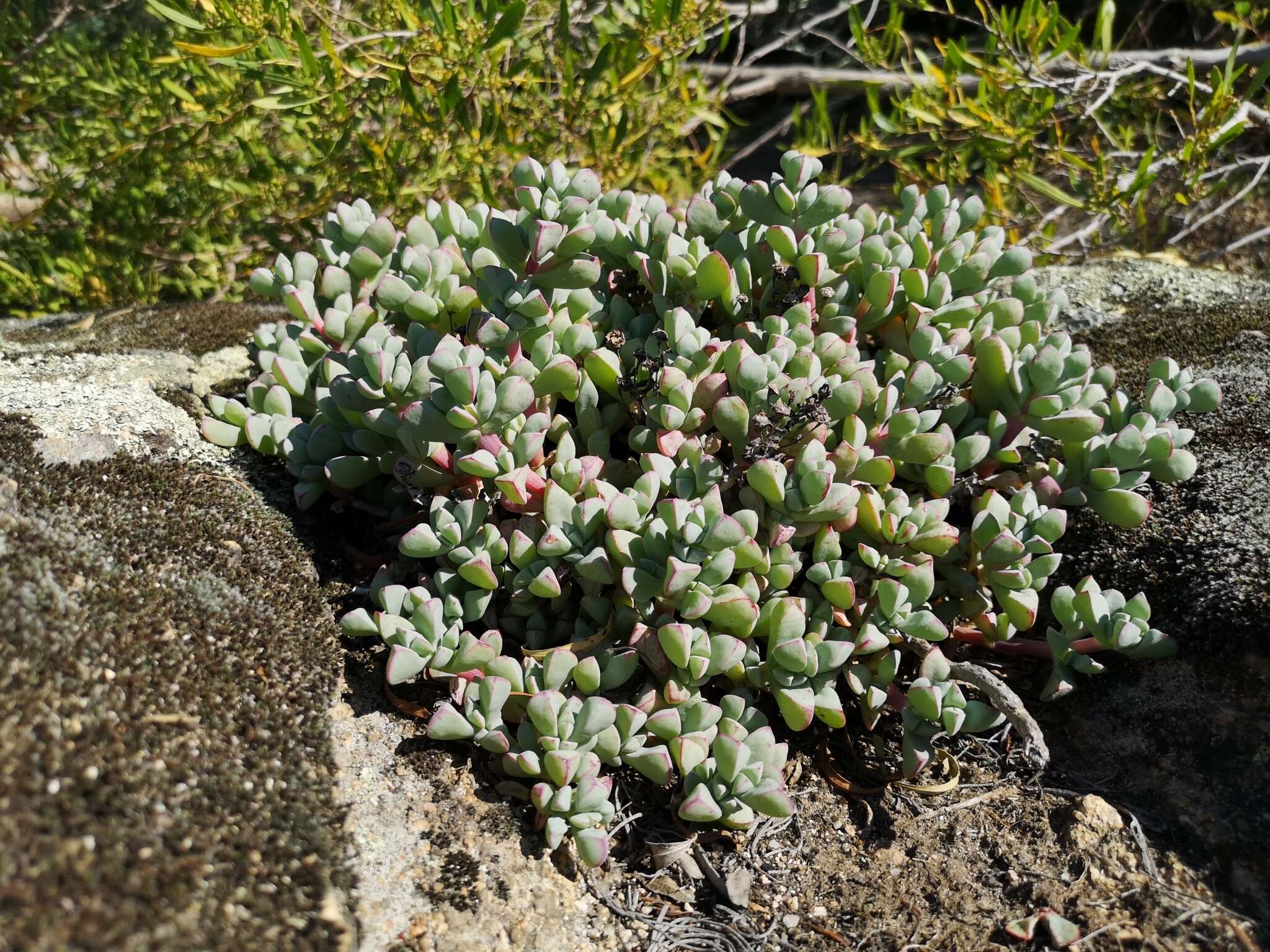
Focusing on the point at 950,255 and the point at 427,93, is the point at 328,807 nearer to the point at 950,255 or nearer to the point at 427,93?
the point at 950,255

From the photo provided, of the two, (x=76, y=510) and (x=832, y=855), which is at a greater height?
(x=76, y=510)

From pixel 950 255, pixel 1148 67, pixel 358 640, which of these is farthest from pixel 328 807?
Answer: pixel 1148 67

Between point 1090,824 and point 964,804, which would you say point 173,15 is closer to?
point 964,804

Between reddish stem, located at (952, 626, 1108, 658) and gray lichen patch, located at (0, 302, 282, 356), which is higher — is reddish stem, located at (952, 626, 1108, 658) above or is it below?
above

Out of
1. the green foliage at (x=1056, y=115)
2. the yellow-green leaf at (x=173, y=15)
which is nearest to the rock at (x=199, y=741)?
the yellow-green leaf at (x=173, y=15)

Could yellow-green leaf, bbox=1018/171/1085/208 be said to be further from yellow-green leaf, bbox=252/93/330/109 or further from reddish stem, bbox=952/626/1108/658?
yellow-green leaf, bbox=252/93/330/109

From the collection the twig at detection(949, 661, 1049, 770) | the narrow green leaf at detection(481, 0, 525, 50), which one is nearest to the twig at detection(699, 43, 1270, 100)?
the narrow green leaf at detection(481, 0, 525, 50)
